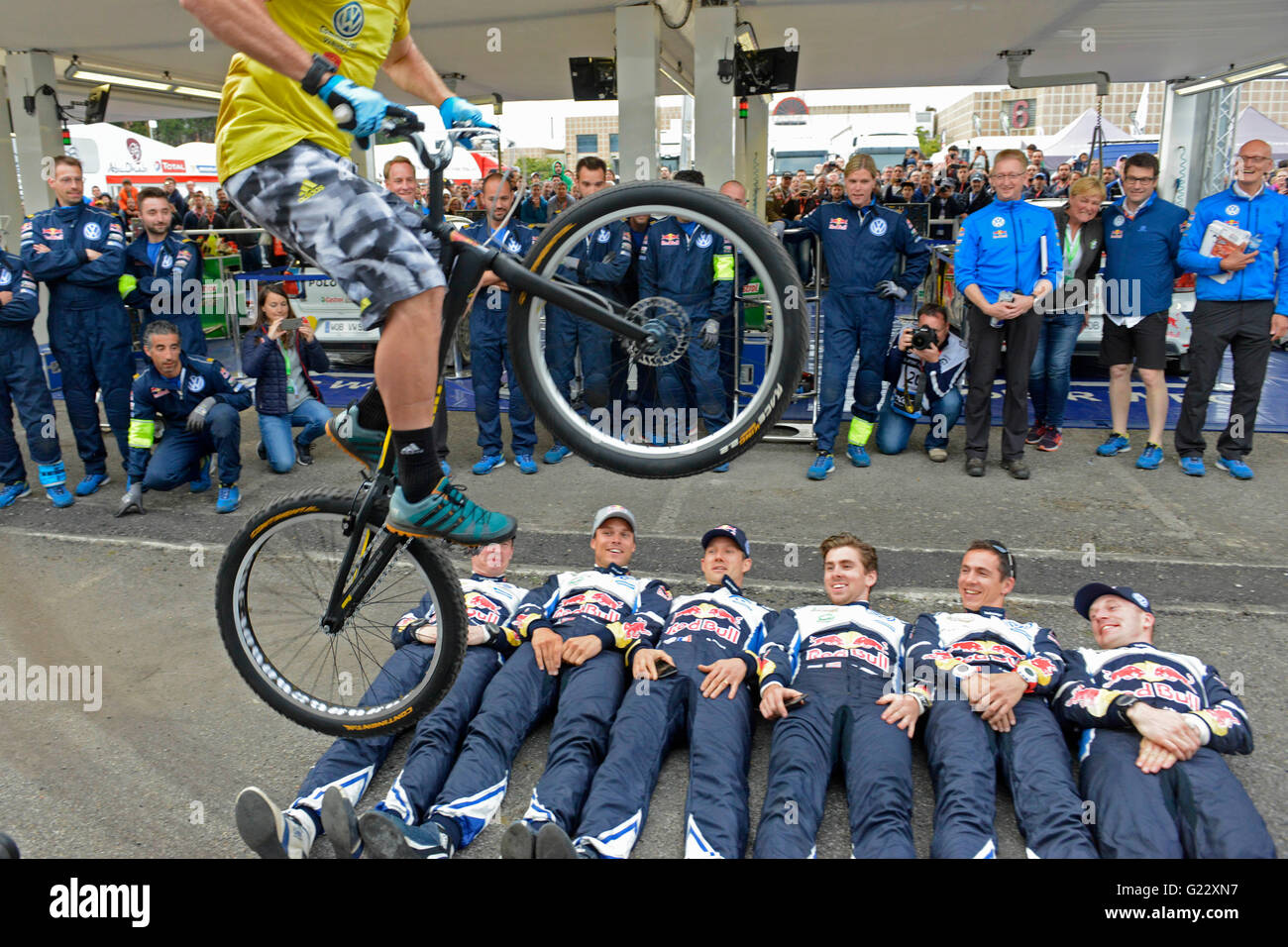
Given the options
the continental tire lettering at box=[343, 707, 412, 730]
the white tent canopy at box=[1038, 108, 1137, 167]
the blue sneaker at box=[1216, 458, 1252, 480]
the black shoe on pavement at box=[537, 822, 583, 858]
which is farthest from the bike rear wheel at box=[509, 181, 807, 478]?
the white tent canopy at box=[1038, 108, 1137, 167]

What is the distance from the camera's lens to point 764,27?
1066 centimetres

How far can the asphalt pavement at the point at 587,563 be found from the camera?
137 inches

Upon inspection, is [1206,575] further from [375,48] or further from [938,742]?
[375,48]

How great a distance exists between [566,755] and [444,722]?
49 cm

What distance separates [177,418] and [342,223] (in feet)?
17.5

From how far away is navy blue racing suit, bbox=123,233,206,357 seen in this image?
7160mm

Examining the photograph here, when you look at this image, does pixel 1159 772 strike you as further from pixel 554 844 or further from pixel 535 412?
pixel 535 412

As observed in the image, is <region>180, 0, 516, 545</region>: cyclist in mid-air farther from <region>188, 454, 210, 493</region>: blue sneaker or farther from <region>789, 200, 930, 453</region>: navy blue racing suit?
<region>188, 454, 210, 493</region>: blue sneaker

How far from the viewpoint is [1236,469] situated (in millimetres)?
6746

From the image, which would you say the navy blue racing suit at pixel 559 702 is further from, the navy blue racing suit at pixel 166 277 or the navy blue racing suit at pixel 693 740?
the navy blue racing suit at pixel 166 277

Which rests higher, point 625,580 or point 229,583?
point 229,583

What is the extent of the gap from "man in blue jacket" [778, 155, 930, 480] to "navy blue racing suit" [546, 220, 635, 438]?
1513 mm
